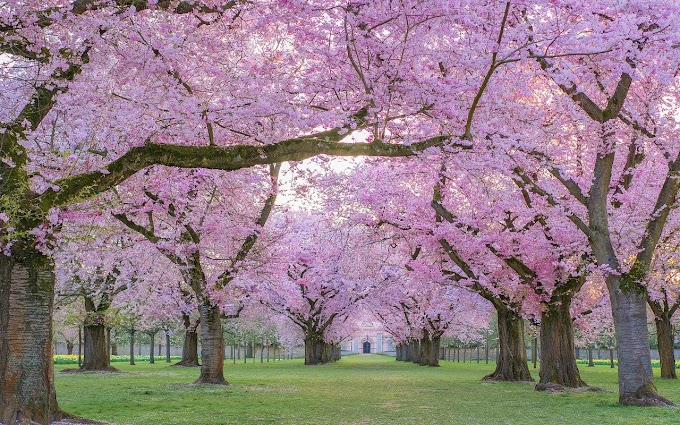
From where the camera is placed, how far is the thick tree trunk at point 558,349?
875 inches

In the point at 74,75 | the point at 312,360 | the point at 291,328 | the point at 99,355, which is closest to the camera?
the point at 74,75

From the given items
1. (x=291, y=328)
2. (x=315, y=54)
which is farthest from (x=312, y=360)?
(x=315, y=54)

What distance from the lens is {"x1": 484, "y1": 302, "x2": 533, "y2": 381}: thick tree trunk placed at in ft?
91.4

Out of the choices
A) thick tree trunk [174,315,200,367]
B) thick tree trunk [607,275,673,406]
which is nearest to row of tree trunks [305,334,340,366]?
thick tree trunk [174,315,200,367]

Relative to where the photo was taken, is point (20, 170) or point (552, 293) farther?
point (552, 293)

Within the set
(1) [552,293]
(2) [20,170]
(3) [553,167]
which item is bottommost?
(1) [552,293]

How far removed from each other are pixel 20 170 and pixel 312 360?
141ft

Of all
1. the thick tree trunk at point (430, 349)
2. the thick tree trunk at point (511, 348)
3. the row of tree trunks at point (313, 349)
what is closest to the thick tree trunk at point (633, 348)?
the thick tree trunk at point (511, 348)

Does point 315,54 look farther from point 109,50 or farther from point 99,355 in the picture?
point 99,355

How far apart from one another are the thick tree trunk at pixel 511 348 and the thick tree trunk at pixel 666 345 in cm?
748

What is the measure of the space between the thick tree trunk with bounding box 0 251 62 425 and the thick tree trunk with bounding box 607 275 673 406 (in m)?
13.0

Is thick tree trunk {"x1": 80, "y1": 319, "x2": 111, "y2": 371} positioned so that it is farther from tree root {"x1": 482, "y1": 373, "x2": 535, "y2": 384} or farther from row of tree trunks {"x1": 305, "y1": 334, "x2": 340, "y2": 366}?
tree root {"x1": 482, "y1": 373, "x2": 535, "y2": 384}

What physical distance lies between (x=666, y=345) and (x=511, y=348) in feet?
27.5

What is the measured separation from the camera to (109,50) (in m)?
12.8
